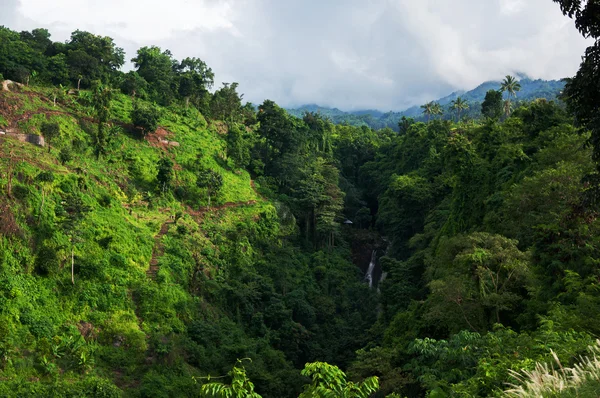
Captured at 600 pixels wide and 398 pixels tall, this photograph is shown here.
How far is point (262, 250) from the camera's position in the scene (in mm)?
33812

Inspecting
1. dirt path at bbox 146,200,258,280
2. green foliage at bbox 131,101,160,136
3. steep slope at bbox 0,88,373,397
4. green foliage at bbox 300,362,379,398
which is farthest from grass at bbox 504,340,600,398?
green foliage at bbox 131,101,160,136

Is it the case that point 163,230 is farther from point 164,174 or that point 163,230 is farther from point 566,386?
point 566,386

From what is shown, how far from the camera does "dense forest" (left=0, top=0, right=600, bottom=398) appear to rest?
1085 centimetres

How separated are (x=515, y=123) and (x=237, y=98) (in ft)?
105

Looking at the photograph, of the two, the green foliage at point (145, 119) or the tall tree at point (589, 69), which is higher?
the green foliage at point (145, 119)

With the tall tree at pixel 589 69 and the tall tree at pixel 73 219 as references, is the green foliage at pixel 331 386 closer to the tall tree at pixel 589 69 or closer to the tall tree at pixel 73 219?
the tall tree at pixel 589 69

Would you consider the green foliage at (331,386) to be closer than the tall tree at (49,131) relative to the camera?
Yes

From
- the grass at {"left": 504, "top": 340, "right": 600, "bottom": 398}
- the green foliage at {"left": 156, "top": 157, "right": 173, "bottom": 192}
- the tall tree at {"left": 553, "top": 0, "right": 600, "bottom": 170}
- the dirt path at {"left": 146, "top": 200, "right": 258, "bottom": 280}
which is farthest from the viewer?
Answer: the green foliage at {"left": 156, "top": 157, "right": 173, "bottom": 192}

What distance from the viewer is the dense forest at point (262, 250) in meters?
10.9

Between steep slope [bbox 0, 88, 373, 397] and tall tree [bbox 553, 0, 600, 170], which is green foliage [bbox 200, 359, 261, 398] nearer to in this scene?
tall tree [bbox 553, 0, 600, 170]

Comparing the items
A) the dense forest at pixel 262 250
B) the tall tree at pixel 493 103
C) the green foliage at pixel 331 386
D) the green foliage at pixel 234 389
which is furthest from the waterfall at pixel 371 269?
the green foliage at pixel 234 389

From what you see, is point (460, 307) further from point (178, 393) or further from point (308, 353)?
point (308, 353)

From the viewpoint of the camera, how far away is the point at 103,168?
93.0 ft

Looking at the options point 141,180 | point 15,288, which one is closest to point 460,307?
point 15,288
